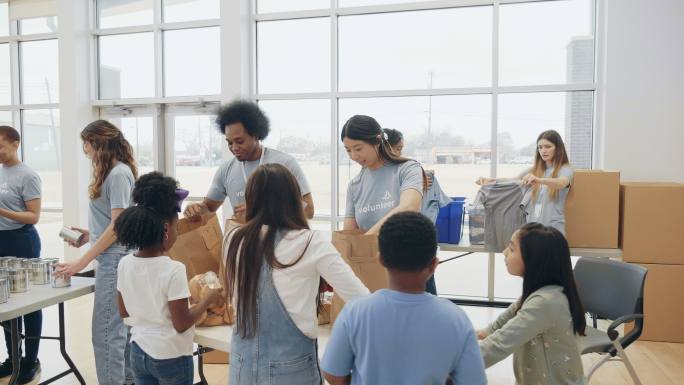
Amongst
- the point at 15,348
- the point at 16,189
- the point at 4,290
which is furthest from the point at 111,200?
the point at 16,189

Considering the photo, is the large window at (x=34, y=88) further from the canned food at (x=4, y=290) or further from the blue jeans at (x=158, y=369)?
the blue jeans at (x=158, y=369)

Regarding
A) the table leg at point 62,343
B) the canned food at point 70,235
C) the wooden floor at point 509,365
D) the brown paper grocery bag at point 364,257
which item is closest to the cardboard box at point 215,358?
the wooden floor at point 509,365

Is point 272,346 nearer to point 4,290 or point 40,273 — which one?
point 4,290

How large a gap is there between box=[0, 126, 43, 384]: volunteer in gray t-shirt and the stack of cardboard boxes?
3985 millimetres

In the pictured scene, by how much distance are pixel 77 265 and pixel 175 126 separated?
→ 3.66 metres

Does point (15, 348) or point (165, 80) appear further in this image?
point (165, 80)

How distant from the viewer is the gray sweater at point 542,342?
1.47 meters

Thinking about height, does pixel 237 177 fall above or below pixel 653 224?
above

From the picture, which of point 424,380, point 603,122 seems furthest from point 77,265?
point 603,122

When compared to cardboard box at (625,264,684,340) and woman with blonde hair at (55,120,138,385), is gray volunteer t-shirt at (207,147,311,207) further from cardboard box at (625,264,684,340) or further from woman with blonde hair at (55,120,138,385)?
cardboard box at (625,264,684,340)

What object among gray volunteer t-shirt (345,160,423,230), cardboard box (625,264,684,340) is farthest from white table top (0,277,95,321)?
cardboard box (625,264,684,340)

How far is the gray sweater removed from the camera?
147 cm

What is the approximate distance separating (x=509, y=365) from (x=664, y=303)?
1368mm

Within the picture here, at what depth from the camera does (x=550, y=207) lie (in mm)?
3443
